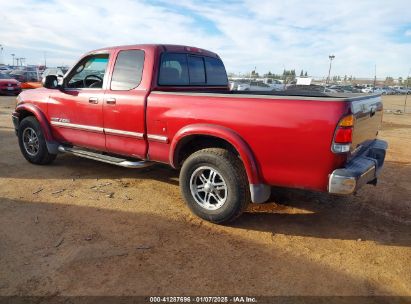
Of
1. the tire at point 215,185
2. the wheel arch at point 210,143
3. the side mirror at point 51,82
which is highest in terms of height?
the side mirror at point 51,82

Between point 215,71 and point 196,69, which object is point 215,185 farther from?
point 215,71

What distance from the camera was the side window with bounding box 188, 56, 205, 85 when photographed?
202 inches

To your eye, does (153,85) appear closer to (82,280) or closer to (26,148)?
(82,280)

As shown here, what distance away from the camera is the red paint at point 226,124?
10.8ft

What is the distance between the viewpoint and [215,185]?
4.02 metres

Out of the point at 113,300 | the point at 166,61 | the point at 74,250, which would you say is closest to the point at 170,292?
the point at 113,300

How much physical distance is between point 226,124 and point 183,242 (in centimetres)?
126

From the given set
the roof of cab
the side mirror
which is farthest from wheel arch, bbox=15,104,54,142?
the roof of cab

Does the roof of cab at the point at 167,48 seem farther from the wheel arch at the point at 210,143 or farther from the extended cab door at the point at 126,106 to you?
the wheel arch at the point at 210,143

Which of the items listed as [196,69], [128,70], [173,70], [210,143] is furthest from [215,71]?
[210,143]

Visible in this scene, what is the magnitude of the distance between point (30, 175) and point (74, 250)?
8.99 feet

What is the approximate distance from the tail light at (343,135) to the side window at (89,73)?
3.25 meters

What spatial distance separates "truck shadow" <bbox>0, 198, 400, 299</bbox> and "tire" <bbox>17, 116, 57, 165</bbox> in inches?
79.8

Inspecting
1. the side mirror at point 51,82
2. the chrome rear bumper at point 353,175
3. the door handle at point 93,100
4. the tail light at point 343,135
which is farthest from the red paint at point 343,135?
the side mirror at point 51,82
